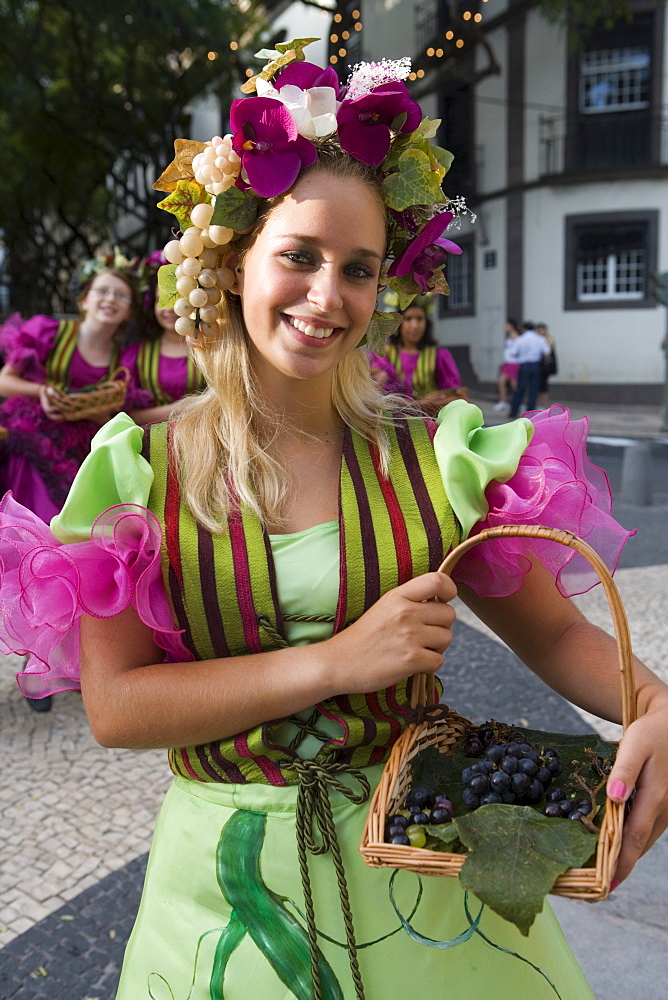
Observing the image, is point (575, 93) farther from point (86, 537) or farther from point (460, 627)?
point (86, 537)

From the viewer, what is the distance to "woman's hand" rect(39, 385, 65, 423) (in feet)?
13.8

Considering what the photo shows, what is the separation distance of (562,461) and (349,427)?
346 mm

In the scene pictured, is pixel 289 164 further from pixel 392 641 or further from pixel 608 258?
pixel 608 258

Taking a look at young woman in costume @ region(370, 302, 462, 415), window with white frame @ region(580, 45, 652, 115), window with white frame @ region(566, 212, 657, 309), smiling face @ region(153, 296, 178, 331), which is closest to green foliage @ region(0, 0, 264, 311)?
window with white frame @ region(580, 45, 652, 115)

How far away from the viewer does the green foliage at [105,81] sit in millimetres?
13359

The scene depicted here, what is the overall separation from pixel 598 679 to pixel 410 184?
2.64 ft

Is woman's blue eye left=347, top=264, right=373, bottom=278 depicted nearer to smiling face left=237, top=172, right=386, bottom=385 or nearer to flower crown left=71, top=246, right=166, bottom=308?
smiling face left=237, top=172, right=386, bottom=385

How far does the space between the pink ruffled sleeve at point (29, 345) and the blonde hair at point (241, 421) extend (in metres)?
3.26

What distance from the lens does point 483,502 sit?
1.40 metres

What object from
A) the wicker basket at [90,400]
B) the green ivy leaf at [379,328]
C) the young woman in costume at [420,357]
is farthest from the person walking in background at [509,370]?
the green ivy leaf at [379,328]

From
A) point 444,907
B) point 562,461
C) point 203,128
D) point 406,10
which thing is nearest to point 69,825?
point 444,907

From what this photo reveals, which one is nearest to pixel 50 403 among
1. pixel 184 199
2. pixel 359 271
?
pixel 184 199

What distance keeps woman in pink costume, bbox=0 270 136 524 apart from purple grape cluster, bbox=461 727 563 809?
10.6 ft

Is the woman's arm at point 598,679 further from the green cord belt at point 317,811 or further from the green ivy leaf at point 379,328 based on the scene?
the green ivy leaf at point 379,328
